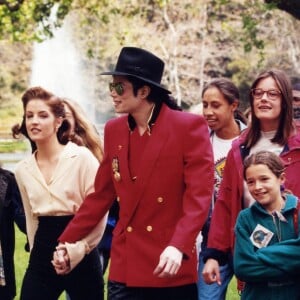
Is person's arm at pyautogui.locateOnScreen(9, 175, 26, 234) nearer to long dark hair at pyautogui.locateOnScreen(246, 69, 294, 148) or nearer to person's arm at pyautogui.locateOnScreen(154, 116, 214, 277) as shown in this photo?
person's arm at pyautogui.locateOnScreen(154, 116, 214, 277)

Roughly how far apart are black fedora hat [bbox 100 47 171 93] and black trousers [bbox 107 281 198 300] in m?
1.15

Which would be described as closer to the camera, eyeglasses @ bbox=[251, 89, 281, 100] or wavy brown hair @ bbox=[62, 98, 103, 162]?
eyeglasses @ bbox=[251, 89, 281, 100]

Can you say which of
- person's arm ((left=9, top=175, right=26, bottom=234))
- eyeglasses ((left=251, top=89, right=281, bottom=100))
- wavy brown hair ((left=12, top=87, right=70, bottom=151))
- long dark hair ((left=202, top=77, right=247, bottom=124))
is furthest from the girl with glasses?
person's arm ((left=9, top=175, right=26, bottom=234))

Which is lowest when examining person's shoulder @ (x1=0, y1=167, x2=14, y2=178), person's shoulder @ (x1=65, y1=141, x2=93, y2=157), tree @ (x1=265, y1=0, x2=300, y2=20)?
person's shoulder @ (x1=0, y1=167, x2=14, y2=178)

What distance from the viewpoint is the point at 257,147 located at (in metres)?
5.42

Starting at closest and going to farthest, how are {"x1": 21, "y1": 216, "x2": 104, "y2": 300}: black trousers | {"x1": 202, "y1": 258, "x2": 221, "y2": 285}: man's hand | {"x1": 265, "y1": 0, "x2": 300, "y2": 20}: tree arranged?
1. {"x1": 202, "y1": 258, "x2": 221, "y2": 285}: man's hand
2. {"x1": 21, "y1": 216, "x2": 104, "y2": 300}: black trousers
3. {"x1": 265, "y1": 0, "x2": 300, "y2": 20}: tree

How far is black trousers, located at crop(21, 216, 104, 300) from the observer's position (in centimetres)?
577

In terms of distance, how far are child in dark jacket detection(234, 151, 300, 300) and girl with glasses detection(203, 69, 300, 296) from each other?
29 cm

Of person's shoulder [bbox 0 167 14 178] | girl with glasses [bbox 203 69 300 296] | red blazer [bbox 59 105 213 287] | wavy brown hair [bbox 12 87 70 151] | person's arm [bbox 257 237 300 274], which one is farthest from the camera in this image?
person's shoulder [bbox 0 167 14 178]

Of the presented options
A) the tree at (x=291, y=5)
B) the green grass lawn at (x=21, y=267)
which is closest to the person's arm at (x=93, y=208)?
the green grass lawn at (x=21, y=267)

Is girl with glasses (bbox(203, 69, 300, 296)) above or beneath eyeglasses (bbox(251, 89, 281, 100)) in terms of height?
beneath

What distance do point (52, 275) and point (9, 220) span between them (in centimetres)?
68

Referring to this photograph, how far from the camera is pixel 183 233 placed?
4832mm

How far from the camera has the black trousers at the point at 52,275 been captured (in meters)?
5.77
